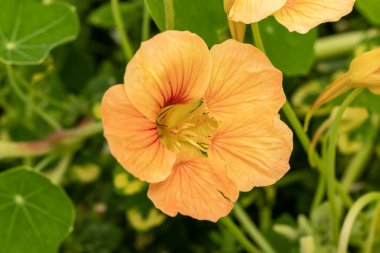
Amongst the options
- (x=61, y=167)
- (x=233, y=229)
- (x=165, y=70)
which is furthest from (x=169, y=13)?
(x=61, y=167)

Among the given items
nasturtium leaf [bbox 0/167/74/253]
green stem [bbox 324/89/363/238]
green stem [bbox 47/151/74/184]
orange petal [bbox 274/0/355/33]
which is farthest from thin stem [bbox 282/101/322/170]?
green stem [bbox 47/151/74/184]

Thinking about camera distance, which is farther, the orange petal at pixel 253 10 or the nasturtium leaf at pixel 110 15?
the nasturtium leaf at pixel 110 15

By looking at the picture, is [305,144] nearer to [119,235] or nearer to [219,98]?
[219,98]

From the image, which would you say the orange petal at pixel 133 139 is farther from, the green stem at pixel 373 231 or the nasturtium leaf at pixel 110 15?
the nasturtium leaf at pixel 110 15

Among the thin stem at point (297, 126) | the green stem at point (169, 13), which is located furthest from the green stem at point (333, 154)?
the green stem at point (169, 13)

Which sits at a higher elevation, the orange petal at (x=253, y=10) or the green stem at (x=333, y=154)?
the orange petal at (x=253, y=10)

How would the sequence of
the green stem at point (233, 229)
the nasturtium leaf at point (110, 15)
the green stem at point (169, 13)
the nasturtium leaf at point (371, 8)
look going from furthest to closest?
the nasturtium leaf at point (110, 15) → the nasturtium leaf at point (371, 8) → the green stem at point (233, 229) → the green stem at point (169, 13)

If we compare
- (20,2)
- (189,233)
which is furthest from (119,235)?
(20,2)
